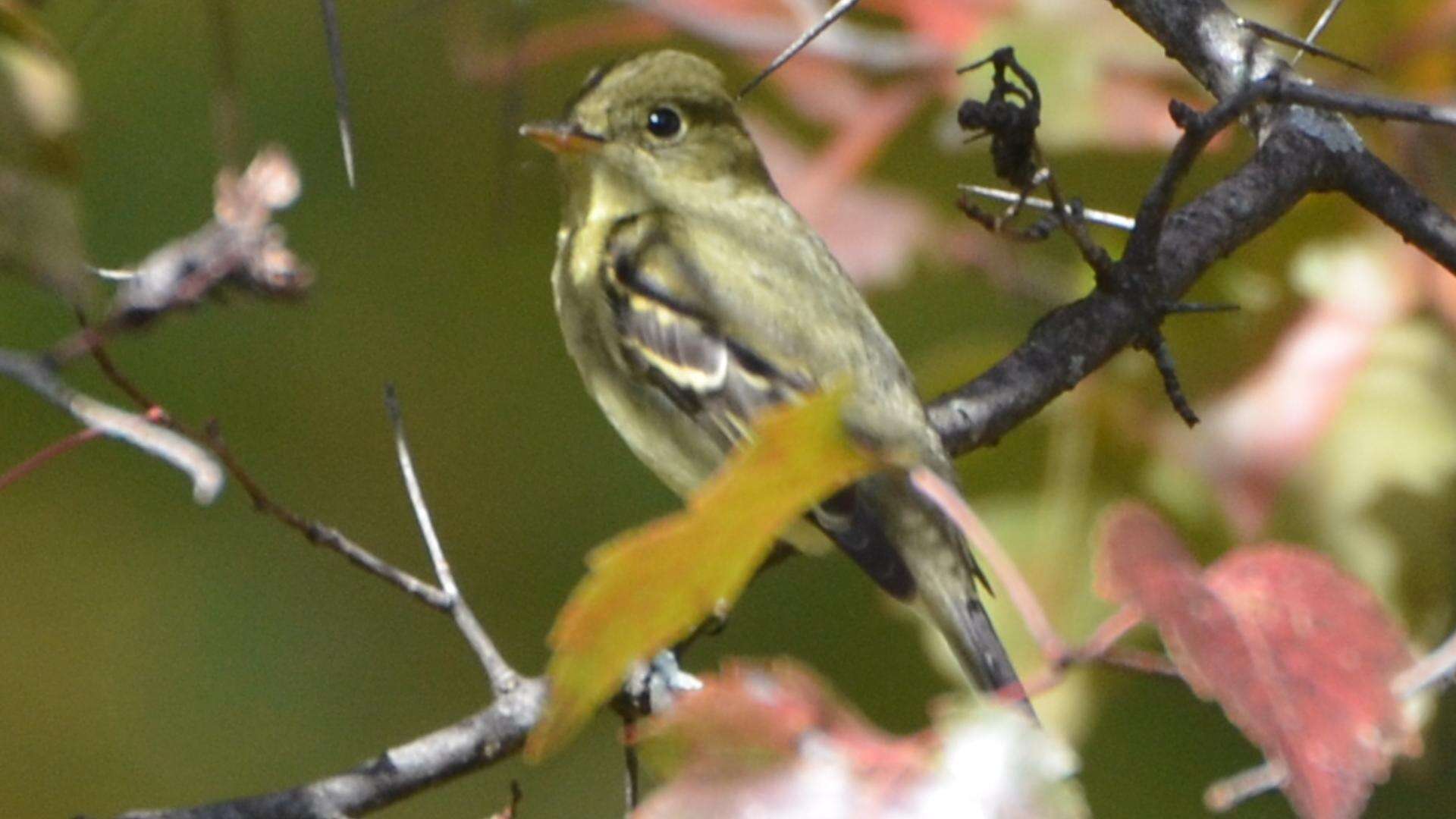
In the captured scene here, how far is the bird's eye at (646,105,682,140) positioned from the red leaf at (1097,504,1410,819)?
206 cm

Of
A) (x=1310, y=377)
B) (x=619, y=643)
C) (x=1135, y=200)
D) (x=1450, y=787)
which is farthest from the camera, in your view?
(x=1450, y=787)

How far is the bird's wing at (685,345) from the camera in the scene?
9.21 feet

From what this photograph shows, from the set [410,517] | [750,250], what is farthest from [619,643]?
[410,517]

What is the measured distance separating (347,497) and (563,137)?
63.8 inches

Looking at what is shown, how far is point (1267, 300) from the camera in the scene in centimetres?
268

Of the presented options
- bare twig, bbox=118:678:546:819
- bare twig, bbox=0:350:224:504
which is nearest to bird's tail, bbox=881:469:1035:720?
bare twig, bbox=118:678:546:819

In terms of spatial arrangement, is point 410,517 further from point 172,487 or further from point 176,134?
point 176,134

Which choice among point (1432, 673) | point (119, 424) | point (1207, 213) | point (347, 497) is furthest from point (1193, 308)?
point (347, 497)

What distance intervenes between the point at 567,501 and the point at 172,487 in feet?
3.00

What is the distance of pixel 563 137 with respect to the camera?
10.1 ft

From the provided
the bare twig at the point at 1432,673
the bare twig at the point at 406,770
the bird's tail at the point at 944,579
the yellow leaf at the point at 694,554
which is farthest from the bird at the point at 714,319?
the yellow leaf at the point at 694,554

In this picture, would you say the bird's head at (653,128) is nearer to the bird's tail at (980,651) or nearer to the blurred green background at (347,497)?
the blurred green background at (347,497)

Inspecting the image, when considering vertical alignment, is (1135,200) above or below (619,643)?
below

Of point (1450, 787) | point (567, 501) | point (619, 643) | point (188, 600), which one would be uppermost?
point (188, 600)
